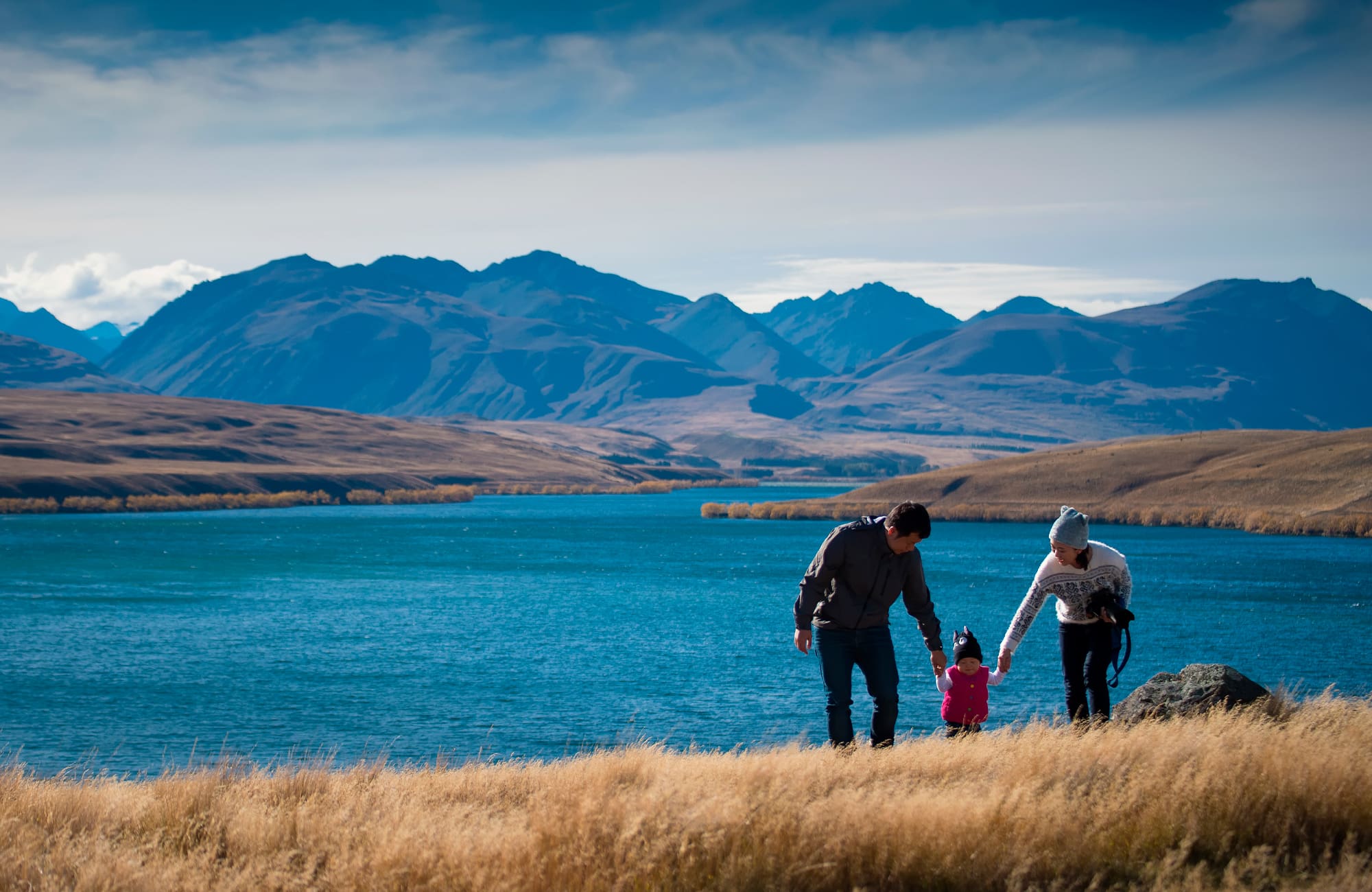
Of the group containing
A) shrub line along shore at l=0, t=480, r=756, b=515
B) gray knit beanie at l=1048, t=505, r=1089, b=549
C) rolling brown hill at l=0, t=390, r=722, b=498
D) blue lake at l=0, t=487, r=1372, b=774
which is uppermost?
gray knit beanie at l=1048, t=505, r=1089, b=549

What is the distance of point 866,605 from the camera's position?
10.9 m

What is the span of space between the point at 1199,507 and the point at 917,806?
111465mm

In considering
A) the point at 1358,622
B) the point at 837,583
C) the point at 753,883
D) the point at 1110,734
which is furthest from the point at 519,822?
the point at 1358,622

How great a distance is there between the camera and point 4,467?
470ft

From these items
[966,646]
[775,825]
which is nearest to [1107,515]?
[966,646]

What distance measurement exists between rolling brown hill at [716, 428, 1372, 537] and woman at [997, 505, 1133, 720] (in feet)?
311

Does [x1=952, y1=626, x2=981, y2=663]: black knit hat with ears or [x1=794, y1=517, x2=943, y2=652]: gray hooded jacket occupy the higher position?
[x1=794, y1=517, x2=943, y2=652]: gray hooded jacket

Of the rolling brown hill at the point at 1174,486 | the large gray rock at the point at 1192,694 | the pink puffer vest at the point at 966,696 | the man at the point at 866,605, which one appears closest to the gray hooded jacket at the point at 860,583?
the man at the point at 866,605

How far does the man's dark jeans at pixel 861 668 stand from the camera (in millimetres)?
11047

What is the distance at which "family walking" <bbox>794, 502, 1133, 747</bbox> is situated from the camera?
10.7m

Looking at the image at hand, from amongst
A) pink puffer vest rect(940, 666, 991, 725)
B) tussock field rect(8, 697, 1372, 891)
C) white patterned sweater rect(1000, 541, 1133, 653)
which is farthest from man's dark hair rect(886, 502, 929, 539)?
pink puffer vest rect(940, 666, 991, 725)

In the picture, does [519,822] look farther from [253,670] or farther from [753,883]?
[253,670]

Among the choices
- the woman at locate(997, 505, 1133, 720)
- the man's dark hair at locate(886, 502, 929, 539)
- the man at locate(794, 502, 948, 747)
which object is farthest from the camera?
the woman at locate(997, 505, 1133, 720)

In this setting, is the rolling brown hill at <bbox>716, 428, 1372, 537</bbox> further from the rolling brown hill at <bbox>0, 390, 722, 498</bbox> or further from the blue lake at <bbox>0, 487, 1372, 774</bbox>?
the rolling brown hill at <bbox>0, 390, 722, 498</bbox>
